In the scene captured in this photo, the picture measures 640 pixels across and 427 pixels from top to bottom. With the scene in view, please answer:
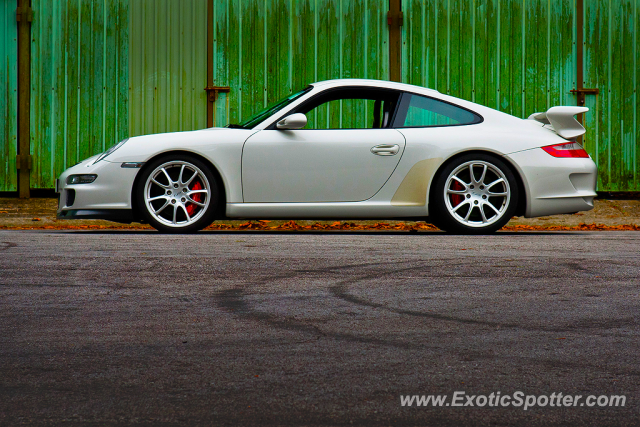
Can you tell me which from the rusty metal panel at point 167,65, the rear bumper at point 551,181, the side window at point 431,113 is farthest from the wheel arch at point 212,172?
the rusty metal panel at point 167,65

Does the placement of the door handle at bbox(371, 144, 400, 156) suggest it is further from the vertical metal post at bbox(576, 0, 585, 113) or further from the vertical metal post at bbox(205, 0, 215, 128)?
the vertical metal post at bbox(576, 0, 585, 113)

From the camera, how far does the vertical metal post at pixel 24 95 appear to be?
36.5 feet

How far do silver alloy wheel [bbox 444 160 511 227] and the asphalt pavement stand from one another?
140 cm

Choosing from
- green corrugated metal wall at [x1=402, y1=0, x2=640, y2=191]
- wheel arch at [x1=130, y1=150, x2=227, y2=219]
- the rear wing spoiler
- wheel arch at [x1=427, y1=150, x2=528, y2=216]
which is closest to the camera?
wheel arch at [x1=130, y1=150, x2=227, y2=219]

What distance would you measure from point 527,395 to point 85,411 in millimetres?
1317

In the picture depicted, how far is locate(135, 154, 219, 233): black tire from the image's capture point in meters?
7.45

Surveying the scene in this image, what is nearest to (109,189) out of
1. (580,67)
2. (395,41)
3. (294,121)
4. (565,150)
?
(294,121)

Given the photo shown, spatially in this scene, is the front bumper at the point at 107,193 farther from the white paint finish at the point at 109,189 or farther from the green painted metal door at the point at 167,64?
the green painted metal door at the point at 167,64

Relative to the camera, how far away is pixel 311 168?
7.48 metres

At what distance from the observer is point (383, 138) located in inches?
298

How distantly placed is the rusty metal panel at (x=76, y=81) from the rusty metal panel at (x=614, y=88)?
19.3 feet

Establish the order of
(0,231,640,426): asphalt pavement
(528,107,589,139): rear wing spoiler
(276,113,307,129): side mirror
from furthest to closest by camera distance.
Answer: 1. (528,107,589,139): rear wing spoiler
2. (276,113,307,129): side mirror
3. (0,231,640,426): asphalt pavement

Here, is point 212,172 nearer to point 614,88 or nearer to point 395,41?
point 395,41

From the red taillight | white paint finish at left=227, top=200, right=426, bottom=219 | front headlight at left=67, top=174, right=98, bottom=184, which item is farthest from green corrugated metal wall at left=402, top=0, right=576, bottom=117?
front headlight at left=67, top=174, right=98, bottom=184
